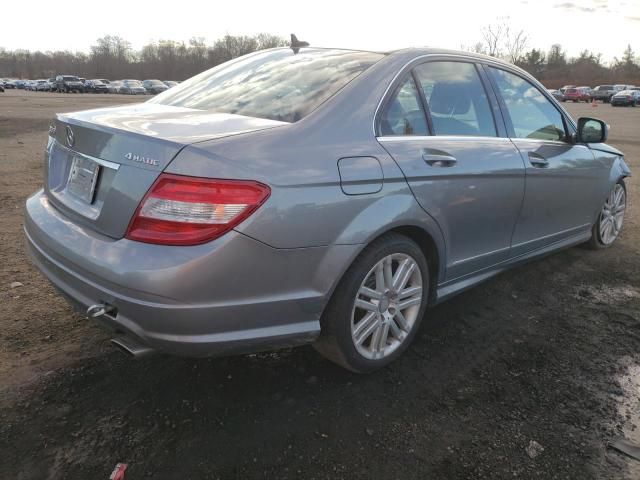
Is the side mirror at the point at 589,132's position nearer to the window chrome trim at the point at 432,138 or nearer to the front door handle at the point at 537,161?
the front door handle at the point at 537,161

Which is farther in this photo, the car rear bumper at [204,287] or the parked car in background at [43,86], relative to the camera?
the parked car in background at [43,86]

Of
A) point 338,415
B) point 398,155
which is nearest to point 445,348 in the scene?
point 338,415

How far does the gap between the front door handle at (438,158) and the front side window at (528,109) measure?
96 cm

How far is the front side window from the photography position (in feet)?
11.6

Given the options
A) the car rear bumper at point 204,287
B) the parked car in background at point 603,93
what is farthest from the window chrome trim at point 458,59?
the parked car in background at point 603,93

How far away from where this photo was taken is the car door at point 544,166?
3.52 m

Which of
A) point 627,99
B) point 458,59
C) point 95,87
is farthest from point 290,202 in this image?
point 95,87

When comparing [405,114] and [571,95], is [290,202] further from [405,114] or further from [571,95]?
[571,95]

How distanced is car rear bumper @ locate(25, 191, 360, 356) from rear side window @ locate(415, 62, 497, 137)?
3.75 ft

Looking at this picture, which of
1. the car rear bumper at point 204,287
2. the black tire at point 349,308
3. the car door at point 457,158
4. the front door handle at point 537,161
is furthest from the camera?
the front door handle at point 537,161

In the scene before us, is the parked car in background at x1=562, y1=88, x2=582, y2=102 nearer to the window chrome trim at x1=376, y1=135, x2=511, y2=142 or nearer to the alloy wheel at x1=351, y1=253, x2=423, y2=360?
the window chrome trim at x1=376, y1=135, x2=511, y2=142

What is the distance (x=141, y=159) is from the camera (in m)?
2.06

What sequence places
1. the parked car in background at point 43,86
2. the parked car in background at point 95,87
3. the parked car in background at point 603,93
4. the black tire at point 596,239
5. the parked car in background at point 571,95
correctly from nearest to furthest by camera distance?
1. the black tire at point 596,239
2. the parked car in background at point 603,93
3. the parked car in background at point 571,95
4. the parked car in background at point 95,87
5. the parked car in background at point 43,86

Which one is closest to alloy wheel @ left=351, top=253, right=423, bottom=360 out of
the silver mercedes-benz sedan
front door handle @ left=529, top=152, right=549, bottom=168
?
the silver mercedes-benz sedan
